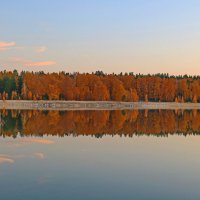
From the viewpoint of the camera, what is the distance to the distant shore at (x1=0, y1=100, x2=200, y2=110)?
113 metres

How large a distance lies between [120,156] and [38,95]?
10732 cm

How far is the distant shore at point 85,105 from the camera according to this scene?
371 feet

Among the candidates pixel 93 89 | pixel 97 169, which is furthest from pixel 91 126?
pixel 93 89

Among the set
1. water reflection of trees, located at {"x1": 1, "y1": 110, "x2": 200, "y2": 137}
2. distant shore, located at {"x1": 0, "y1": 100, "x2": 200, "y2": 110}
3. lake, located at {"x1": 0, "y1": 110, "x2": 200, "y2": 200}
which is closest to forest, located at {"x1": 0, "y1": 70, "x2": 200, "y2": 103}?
distant shore, located at {"x1": 0, "y1": 100, "x2": 200, "y2": 110}

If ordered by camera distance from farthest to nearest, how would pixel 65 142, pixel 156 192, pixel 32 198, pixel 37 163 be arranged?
pixel 65 142, pixel 37 163, pixel 156 192, pixel 32 198

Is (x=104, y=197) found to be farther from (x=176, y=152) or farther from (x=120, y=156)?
(x=176, y=152)

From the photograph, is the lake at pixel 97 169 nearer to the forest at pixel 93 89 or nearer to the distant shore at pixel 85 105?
the distant shore at pixel 85 105

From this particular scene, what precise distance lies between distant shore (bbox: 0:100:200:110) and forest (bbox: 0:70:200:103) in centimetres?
605

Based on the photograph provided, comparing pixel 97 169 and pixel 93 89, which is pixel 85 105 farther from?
pixel 97 169

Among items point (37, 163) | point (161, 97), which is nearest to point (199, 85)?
point (161, 97)

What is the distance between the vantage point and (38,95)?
129250mm

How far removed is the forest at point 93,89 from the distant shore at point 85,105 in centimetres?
605

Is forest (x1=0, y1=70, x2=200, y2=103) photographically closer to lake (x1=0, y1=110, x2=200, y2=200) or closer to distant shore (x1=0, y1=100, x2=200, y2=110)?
distant shore (x1=0, y1=100, x2=200, y2=110)

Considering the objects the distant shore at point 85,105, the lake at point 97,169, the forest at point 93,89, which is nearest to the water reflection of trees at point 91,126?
the lake at point 97,169
